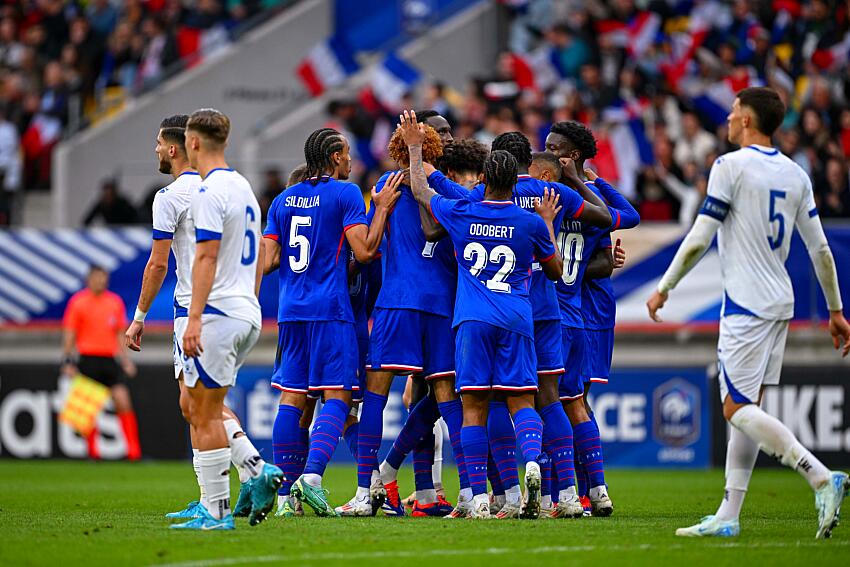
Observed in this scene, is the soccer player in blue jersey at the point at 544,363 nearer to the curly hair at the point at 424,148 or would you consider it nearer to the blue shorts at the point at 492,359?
the curly hair at the point at 424,148

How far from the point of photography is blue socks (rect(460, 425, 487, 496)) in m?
9.75

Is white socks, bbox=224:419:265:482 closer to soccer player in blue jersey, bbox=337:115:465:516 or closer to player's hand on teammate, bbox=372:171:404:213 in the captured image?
soccer player in blue jersey, bbox=337:115:465:516

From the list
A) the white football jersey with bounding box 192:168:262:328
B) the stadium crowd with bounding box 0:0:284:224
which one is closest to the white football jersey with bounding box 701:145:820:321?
the white football jersey with bounding box 192:168:262:328

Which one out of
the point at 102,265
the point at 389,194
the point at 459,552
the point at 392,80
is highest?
the point at 392,80

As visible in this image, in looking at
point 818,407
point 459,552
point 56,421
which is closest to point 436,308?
point 459,552

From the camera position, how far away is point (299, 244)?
10.1m

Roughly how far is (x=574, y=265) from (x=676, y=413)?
288 inches

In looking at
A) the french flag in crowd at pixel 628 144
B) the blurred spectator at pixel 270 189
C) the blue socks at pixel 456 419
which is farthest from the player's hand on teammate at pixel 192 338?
the french flag in crowd at pixel 628 144

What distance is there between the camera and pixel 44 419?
19062 millimetres

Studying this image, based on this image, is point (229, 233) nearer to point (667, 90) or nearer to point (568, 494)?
point (568, 494)

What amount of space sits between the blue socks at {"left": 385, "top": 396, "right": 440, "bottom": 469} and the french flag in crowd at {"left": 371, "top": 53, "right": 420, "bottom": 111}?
476 inches

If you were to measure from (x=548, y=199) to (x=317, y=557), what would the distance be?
3.52 meters

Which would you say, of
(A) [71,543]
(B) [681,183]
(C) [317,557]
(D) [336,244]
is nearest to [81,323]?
(B) [681,183]

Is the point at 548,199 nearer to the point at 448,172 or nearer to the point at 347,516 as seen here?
the point at 448,172
